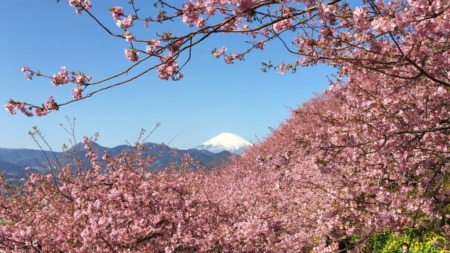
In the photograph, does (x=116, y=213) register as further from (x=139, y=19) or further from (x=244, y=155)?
(x=244, y=155)

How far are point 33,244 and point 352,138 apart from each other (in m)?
5.37

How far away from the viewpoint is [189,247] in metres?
7.51

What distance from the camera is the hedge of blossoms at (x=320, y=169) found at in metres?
3.65

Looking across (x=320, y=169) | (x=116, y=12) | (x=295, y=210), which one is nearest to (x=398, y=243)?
(x=295, y=210)

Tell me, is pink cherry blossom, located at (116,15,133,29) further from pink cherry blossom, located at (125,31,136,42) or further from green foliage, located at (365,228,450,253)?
green foliage, located at (365,228,450,253)

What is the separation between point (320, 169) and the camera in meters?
5.22

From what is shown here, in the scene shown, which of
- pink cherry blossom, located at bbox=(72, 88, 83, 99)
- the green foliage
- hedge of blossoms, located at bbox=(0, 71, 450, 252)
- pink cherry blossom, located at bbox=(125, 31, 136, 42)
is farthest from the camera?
the green foliage

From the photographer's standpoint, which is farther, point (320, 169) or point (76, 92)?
point (320, 169)

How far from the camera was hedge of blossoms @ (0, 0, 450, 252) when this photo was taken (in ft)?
12.0

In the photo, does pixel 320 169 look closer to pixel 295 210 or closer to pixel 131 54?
pixel 131 54

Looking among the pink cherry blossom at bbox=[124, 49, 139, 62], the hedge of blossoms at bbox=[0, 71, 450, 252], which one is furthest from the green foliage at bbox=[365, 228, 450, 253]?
the pink cherry blossom at bbox=[124, 49, 139, 62]

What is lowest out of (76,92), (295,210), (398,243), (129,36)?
(398,243)

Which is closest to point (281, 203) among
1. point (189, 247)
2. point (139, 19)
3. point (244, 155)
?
point (189, 247)

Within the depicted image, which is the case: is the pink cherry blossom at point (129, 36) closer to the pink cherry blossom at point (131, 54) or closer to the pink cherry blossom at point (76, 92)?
the pink cherry blossom at point (131, 54)
